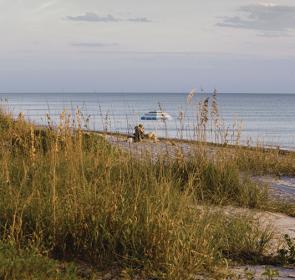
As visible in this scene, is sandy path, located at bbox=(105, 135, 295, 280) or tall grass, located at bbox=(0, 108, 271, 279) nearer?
tall grass, located at bbox=(0, 108, 271, 279)

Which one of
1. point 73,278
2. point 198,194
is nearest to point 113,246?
point 73,278

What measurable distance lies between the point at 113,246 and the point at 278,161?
327 inches

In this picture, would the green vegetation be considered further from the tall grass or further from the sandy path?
the sandy path

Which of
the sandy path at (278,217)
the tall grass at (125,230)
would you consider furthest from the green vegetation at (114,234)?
the sandy path at (278,217)

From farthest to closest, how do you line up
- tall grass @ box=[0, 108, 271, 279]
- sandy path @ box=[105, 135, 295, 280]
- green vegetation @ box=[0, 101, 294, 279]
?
1. sandy path @ box=[105, 135, 295, 280]
2. tall grass @ box=[0, 108, 271, 279]
3. green vegetation @ box=[0, 101, 294, 279]

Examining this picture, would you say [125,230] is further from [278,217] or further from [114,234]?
[278,217]

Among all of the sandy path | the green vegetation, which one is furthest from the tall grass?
the sandy path

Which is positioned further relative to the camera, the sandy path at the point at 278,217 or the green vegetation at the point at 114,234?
the sandy path at the point at 278,217

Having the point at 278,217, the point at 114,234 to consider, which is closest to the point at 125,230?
the point at 114,234

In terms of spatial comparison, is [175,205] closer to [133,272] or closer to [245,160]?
[133,272]

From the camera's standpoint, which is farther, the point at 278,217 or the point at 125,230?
the point at 278,217

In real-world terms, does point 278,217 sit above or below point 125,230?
below

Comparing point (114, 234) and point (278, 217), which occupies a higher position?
point (114, 234)

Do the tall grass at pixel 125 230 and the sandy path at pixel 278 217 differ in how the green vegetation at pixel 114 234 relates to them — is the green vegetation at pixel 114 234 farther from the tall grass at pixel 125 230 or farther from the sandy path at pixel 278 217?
the sandy path at pixel 278 217
